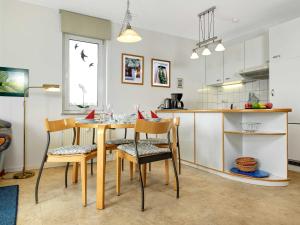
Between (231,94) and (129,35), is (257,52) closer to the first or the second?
(231,94)

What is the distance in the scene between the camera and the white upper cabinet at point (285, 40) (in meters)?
3.17

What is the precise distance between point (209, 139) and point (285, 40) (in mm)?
2059

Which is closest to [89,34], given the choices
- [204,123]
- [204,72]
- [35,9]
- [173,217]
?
[35,9]

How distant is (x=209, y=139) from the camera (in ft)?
9.79

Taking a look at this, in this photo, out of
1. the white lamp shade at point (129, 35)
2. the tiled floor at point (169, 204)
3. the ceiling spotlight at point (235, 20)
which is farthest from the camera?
the ceiling spotlight at point (235, 20)

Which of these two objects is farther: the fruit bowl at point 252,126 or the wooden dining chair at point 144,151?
the fruit bowl at point 252,126

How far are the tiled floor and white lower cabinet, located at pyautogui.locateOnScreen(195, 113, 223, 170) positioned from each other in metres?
0.35

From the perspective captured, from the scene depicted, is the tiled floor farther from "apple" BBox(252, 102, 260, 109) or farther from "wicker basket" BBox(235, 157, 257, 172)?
"apple" BBox(252, 102, 260, 109)

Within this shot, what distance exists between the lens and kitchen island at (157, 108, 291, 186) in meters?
2.49

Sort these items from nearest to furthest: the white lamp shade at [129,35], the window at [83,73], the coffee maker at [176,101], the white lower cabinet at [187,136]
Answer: the white lamp shade at [129,35] < the white lower cabinet at [187,136] < the window at [83,73] < the coffee maker at [176,101]

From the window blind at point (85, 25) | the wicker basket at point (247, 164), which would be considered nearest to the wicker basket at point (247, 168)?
the wicker basket at point (247, 164)

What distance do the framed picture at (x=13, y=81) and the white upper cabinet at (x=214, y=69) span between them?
379cm

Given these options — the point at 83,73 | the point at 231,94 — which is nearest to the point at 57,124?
the point at 83,73

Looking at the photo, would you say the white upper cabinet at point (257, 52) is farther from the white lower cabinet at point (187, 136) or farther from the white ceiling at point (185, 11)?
the white lower cabinet at point (187, 136)
